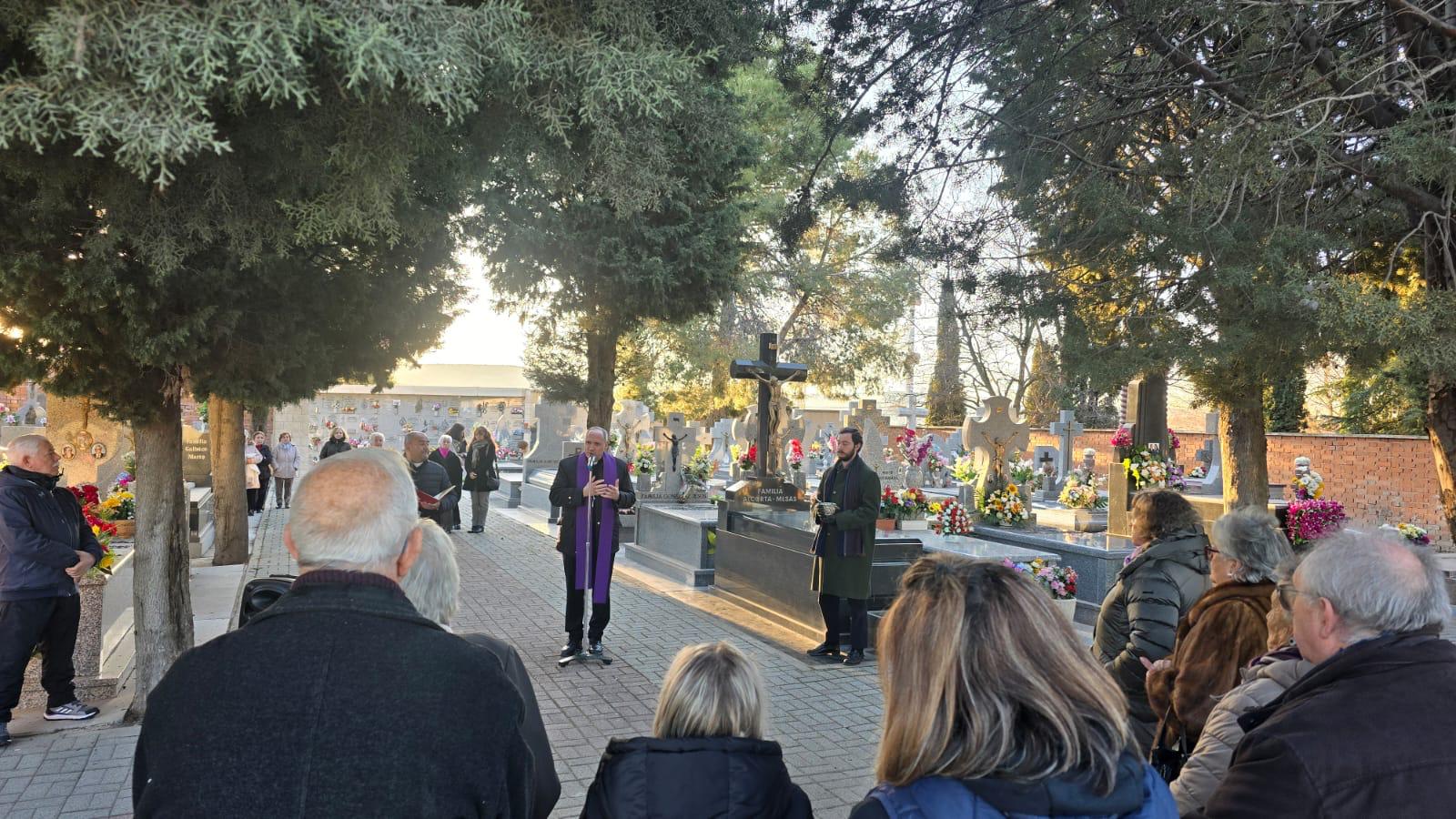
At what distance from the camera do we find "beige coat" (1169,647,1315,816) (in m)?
2.57

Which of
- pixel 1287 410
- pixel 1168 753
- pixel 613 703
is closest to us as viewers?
pixel 1168 753

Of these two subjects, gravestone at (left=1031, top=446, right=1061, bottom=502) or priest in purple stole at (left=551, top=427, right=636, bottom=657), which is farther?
gravestone at (left=1031, top=446, right=1061, bottom=502)

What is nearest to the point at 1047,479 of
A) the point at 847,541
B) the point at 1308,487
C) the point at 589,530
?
the point at 1308,487

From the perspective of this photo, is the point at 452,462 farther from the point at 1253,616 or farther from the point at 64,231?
the point at 1253,616

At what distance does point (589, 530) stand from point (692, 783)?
5.46 metres

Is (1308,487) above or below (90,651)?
above

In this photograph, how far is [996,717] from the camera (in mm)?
1645

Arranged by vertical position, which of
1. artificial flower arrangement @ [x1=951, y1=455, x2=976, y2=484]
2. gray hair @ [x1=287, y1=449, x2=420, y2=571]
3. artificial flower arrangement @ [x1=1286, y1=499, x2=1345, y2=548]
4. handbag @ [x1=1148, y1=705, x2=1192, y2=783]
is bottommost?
handbag @ [x1=1148, y1=705, x2=1192, y2=783]

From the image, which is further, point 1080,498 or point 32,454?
point 1080,498

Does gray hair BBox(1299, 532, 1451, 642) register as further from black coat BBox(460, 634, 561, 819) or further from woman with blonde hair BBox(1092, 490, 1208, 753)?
black coat BBox(460, 634, 561, 819)

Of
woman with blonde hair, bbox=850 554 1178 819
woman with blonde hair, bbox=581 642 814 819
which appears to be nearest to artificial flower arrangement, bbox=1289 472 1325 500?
woman with blonde hair, bbox=581 642 814 819

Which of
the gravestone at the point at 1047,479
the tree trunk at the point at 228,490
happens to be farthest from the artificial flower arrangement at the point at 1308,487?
the tree trunk at the point at 228,490

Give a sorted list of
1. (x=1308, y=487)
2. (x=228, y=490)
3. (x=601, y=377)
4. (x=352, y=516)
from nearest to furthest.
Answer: (x=352, y=516) < (x=1308, y=487) < (x=228, y=490) < (x=601, y=377)

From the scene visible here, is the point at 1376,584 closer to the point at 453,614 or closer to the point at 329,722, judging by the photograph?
the point at 329,722
